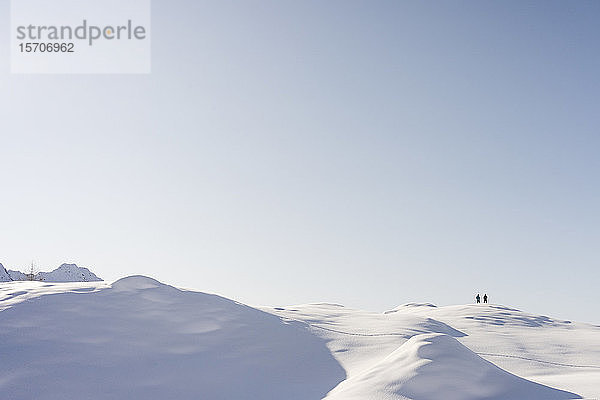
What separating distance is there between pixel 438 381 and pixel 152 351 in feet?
19.0

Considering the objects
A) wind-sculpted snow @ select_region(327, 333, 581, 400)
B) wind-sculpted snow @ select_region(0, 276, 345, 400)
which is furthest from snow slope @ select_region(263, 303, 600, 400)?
wind-sculpted snow @ select_region(0, 276, 345, 400)

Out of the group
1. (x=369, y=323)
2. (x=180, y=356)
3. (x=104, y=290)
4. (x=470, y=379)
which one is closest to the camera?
(x=470, y=379)

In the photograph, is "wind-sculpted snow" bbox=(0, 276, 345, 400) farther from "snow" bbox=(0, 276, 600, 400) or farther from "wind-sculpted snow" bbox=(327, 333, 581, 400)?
"wind-sculpted snow" bbox=(327, 333, 581, 400)

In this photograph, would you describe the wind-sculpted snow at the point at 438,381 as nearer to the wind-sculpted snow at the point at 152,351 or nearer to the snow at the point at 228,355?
the snow at the point at 228,355

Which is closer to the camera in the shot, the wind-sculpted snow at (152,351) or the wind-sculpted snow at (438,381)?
the wind-sculpted snow at (438,381)

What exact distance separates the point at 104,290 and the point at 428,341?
8410 mm

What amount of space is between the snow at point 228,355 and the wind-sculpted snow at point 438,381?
0.08ft

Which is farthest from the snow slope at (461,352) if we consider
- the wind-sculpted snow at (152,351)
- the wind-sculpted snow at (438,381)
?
the wind-sculpted snow at (152,351)

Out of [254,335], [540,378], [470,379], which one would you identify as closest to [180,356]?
[254,335]

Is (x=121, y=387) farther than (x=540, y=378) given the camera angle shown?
No

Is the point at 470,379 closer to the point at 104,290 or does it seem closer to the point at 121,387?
the point at 121,387

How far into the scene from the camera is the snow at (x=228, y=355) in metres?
8.09

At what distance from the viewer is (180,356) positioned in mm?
9797

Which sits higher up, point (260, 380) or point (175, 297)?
point (175, 297)
